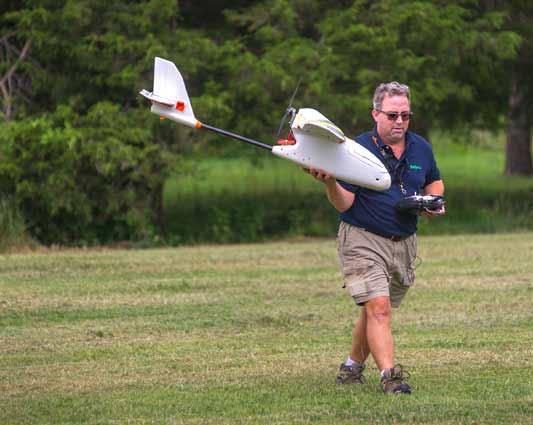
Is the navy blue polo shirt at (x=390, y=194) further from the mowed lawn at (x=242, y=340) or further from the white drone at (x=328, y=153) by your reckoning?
the mowed lawn at (x=242, y=340)

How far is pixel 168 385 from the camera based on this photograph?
7184mm

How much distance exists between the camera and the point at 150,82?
58.0ft

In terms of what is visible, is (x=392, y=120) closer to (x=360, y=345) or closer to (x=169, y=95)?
(x=169, y=95)

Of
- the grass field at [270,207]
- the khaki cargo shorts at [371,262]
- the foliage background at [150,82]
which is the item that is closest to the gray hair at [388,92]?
the khaki cargo shorts at [371,262]

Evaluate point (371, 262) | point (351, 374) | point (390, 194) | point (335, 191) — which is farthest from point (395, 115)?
point (351, 374)

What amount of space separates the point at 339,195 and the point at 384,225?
1.00ft

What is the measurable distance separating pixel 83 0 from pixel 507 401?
12.1 m

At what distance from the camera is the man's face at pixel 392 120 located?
671 centimetres

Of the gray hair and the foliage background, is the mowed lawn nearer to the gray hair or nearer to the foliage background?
the gray hair

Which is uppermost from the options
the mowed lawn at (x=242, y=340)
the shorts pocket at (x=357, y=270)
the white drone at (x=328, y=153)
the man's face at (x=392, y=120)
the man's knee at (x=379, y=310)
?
the man's face at (x=392, y=120)

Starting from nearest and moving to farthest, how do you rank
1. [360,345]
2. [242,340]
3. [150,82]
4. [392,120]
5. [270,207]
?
1. [392,120]
2. [360,345]
3. [242,340]
4. [150,82]
5. [270,207]

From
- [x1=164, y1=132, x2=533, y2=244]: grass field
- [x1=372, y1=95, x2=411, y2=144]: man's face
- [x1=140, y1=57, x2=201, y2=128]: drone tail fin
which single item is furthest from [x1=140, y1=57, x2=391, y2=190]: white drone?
[x1=164, y1=132, x2=533, y2=244]: grass field

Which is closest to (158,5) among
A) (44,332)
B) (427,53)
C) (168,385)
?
(427,53)

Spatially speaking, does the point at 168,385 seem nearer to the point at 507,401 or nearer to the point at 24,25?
the point at 507,401
